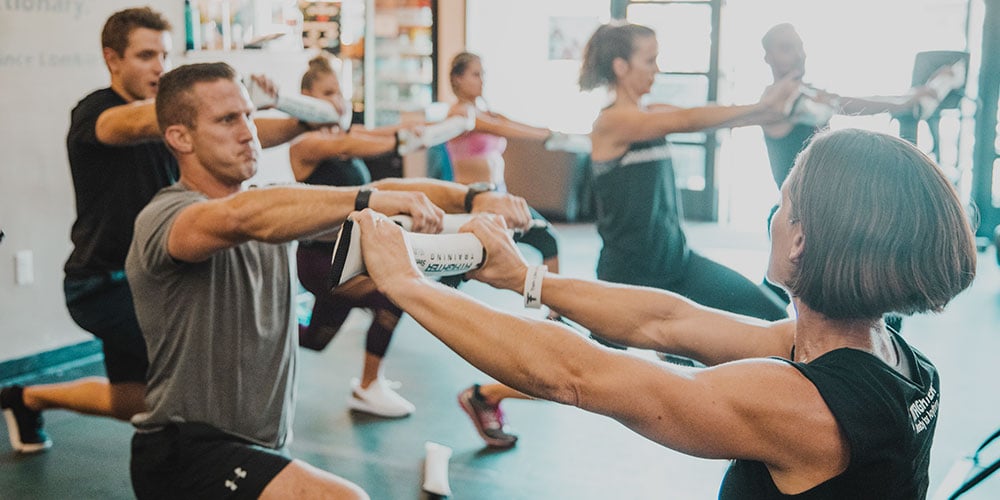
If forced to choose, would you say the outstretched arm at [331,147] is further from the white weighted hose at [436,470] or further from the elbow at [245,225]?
the elbow at [245,225]

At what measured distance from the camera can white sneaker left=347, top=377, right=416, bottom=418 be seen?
3965 mm

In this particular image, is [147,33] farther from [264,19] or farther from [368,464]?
[264,19]

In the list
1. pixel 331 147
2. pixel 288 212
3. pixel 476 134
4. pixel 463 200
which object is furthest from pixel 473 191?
pixel 476 134

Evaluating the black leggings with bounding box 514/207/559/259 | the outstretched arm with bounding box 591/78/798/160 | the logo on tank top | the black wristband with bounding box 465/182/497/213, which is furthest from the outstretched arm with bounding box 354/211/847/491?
the outstretched arm with bounding box 591/78/798/160

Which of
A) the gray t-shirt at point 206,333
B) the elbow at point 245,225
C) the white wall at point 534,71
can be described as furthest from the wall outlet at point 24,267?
the white wall at point 534,71

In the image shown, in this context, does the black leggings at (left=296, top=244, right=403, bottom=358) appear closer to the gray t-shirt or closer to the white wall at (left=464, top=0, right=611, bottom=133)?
the gray t-shirt

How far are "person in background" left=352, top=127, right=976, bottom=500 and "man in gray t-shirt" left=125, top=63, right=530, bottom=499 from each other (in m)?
0.58

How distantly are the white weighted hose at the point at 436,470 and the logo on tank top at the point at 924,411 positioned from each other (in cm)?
199

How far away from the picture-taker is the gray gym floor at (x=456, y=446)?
10.7 ft

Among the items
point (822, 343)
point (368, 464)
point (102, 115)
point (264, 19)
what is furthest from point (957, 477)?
point (264, 19)

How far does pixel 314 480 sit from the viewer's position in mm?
1979

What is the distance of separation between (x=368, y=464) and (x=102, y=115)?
142cm

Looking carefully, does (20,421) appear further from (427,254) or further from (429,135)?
(427,254)

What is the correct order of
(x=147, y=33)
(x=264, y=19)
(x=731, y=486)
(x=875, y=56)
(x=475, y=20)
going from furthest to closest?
(x=475, y=20), (x=875, y=56), (x=264, y=19), (x=147, y=33), (x=731, y=486)
